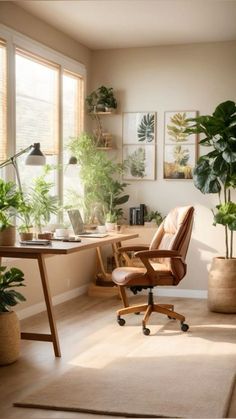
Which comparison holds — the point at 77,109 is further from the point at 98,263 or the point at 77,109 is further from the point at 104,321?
the point at 104,321

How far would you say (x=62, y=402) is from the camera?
3.57 metres

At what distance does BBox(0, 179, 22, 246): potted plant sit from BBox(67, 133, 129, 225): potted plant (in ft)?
6.87

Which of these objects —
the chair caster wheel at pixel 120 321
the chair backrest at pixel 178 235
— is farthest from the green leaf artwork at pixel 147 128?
the chair caster wheel at pixel 120 321

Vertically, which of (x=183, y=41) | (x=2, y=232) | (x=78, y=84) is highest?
(x=183, y=41)

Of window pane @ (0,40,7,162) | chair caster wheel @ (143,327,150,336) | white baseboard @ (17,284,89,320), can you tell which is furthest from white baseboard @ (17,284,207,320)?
window pane @ (0,40,7,162)

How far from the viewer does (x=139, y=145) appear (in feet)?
24.1

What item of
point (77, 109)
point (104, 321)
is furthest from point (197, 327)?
point (77, 109)

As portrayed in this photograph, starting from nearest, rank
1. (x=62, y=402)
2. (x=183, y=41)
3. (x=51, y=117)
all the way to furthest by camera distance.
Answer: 1. (x=62, y=402)
2. (x=51, y=117)
3. (x=183, y=41)

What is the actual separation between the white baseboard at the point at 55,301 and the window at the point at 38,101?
3.42ft

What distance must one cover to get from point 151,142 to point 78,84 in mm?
1040

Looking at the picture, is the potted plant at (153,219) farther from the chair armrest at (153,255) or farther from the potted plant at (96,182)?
the chair armrest at (153,255)

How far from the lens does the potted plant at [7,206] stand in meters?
4.64

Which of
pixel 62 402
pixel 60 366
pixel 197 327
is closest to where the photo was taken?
pixel 62 402

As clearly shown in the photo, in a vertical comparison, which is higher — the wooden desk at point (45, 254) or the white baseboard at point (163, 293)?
the wooden desk at point (45, 254)
